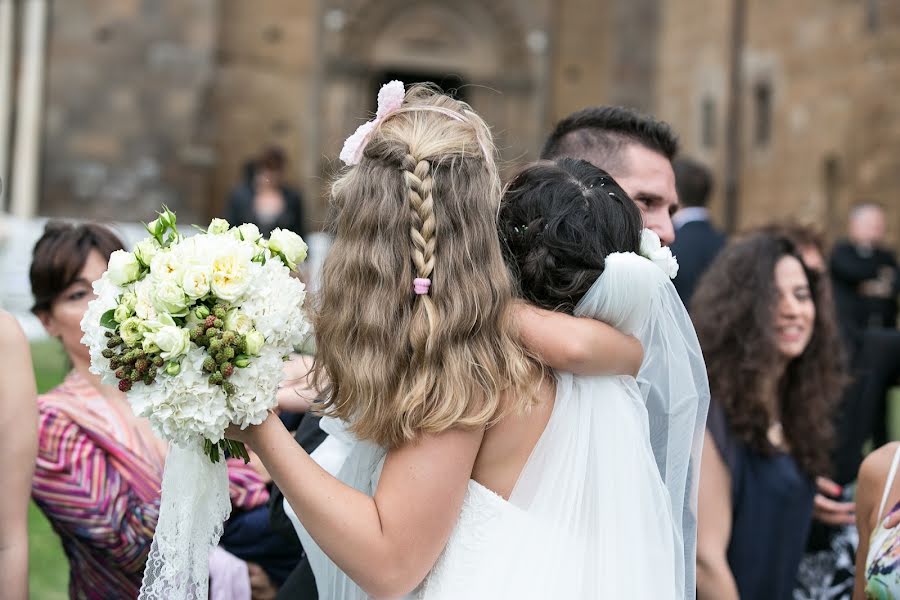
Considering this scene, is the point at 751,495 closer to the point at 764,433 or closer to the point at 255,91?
the point at 764,433

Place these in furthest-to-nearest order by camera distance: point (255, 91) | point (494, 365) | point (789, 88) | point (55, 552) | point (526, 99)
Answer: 1. point (526, 99)
2. point (255, 91)
3. point (789, 88)
4. point (55, 552)
5. point (494, 365)

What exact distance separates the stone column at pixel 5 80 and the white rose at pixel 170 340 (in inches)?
598

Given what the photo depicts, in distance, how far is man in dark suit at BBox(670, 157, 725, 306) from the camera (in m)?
6.09

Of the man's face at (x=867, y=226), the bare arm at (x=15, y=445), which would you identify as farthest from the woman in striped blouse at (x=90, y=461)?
the man's face at (x=867, y=226)

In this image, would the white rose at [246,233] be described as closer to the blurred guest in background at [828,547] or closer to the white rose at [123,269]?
the white rose at [123,269]

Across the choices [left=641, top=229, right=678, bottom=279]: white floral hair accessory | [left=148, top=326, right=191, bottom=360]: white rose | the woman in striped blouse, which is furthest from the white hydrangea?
the woman in striped blouse

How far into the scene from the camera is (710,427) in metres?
3.74

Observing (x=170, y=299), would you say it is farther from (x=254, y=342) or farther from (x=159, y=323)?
(x=254, y=342)

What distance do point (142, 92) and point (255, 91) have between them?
2.31 meters

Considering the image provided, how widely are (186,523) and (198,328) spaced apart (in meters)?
0.49

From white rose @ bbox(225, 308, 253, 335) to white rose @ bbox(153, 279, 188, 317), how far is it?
85 millimetres

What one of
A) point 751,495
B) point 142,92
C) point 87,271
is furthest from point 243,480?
point 142,92

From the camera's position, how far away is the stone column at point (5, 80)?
16359 millimetres

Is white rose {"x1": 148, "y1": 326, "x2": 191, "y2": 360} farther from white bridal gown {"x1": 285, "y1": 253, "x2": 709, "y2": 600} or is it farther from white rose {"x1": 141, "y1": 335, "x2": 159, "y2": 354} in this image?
white bridal gown {"x1": 285, "y1": 253, "x2": 709, "y2": 600}
